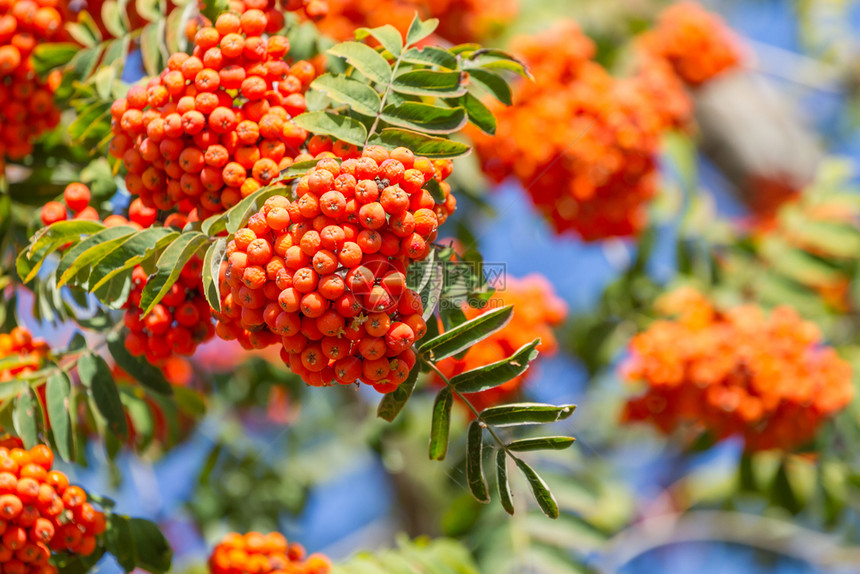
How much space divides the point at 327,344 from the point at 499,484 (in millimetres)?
600

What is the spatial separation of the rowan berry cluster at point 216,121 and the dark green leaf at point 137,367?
0.54 meters

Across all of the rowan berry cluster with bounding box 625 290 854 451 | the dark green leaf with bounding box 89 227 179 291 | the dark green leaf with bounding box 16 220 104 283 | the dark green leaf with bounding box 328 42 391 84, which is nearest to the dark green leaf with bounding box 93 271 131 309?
the dark green leaf with bounding box 89 227 179 291

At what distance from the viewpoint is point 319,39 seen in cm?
290

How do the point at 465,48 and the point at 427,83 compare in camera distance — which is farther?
the point at 465,48

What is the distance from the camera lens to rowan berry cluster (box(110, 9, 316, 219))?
6.86 ft

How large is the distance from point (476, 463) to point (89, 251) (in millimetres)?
1189

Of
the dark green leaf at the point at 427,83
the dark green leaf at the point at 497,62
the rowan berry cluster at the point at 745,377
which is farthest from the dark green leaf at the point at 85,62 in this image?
the rowan berry cluster at the point at 745,377

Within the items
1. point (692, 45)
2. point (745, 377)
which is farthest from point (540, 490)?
point (692, 45)

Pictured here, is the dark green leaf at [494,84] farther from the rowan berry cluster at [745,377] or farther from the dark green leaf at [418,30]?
the rowan berry cluster at [745,377]

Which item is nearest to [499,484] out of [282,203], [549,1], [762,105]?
[282,203]

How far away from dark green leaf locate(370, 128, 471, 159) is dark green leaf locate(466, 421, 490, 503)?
0.73m

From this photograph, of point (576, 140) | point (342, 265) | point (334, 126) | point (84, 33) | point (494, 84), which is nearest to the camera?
point (342, 265)

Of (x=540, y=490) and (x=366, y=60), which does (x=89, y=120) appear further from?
(x=540, y=490)

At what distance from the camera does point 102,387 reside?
2463mm
